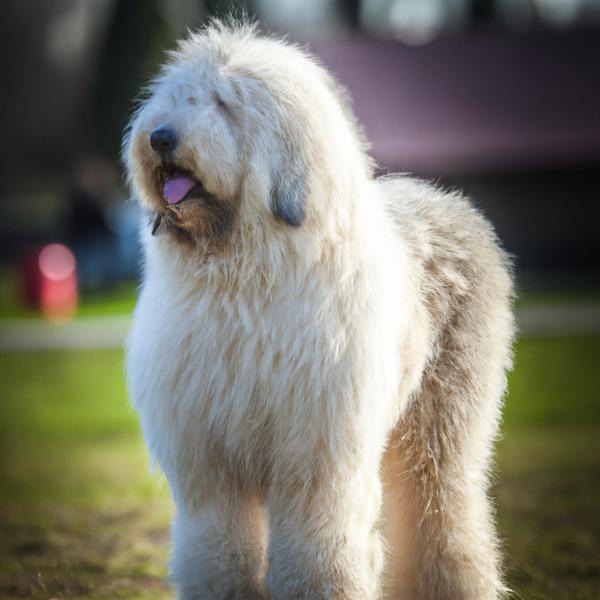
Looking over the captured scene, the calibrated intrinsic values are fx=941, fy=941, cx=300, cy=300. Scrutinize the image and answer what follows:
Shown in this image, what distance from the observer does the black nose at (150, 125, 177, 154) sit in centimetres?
318

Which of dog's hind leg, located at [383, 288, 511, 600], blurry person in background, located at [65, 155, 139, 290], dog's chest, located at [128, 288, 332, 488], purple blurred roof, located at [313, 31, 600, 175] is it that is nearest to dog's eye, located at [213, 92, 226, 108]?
dog's chest, located at [128, 288, 332, 488]

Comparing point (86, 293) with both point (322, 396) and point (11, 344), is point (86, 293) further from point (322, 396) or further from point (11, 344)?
point (322, 396)

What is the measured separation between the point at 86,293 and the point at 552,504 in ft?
40.7

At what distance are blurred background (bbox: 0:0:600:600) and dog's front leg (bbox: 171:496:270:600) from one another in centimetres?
112

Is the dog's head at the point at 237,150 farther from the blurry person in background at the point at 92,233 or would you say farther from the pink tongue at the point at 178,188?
the blurry person in background at the point at 92,233

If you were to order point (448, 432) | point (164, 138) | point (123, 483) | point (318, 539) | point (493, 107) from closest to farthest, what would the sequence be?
point (164, 138)
point (318, 539)
point (448, 432)
point (123, 483)
point (493, 107)

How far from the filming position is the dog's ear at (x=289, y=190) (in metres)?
3.26

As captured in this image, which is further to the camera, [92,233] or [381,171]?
[92,233]

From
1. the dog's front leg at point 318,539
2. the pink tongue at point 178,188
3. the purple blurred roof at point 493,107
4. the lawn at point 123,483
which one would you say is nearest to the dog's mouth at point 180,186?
the pink tongue at point 178,188

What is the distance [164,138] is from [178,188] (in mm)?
179

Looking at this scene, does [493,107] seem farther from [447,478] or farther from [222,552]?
[222,552]

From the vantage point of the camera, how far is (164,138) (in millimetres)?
3174

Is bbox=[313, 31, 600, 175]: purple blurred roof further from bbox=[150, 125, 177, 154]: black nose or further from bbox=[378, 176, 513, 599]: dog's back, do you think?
bbox=[150, 125, 177, 154]: black nose

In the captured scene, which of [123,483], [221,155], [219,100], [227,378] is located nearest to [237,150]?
[221,155]
